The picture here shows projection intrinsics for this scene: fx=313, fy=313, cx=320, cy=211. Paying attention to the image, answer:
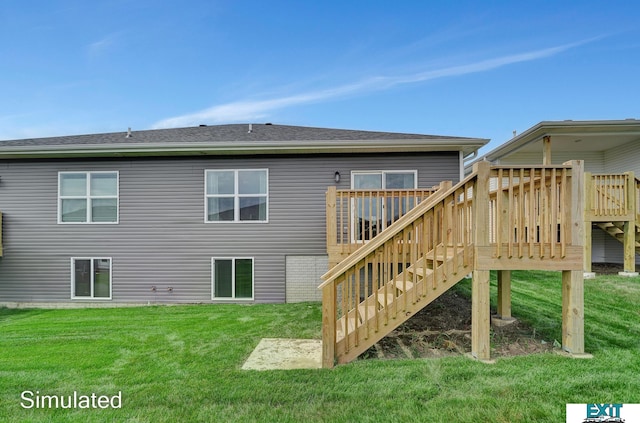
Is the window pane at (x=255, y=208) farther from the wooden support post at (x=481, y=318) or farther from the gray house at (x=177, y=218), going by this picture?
the wooden support post at (x=481, y=318)

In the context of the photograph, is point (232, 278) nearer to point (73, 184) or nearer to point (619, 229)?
point (73, 184)

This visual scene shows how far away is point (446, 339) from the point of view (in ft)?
13.6

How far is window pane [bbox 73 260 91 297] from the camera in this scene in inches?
293

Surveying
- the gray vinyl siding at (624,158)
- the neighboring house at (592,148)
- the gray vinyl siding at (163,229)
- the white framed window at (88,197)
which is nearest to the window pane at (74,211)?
the white framed window at (88,197)

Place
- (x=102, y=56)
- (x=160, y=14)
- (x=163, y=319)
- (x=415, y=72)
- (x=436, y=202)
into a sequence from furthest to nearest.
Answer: (x=415, y=72) < (x=102, y=56) < (x=160, y=14) < (x=163, y=319) < (x=436, y=202)

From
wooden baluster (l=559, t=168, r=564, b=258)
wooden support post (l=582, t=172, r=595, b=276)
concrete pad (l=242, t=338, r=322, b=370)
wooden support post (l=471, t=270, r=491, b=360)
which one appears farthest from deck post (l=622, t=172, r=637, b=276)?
concrete pad (l=242, t=338, r=322, b=370)

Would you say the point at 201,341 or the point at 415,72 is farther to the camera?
the point at 415,72

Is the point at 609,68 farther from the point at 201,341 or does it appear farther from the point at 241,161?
the point at 201,341

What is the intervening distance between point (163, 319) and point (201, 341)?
1846 millimetres

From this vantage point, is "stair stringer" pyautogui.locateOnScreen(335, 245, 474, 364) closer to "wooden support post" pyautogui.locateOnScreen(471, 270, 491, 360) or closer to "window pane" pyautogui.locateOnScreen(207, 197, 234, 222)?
"wooden support post" pyautogui.locateOnScreen(471, 270, 491, 360)

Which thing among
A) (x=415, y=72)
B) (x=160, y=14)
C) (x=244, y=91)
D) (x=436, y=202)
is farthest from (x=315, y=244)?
(x=244, y=91)

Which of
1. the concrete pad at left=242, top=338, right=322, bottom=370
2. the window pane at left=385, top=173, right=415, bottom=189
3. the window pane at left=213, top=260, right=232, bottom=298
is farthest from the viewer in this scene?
the window pane at left=213, top=260, right=232, bottom=298

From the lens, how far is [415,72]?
46.8ft

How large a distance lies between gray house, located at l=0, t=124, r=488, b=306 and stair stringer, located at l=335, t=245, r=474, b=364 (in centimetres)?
368
